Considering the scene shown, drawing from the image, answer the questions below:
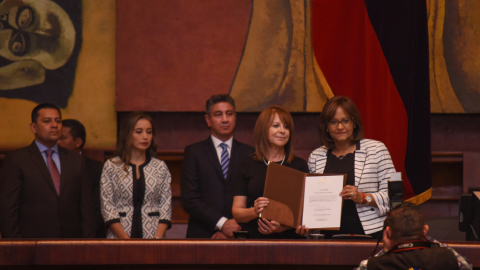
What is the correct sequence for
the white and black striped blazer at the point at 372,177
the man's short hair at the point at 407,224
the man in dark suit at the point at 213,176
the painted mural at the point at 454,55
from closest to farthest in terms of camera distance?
the man's short hair at the point at 407,224
the white and black striped blazer at the point at 372,177
the man in dark suit at the point at 213,176
the painted mural at the point at 454,55

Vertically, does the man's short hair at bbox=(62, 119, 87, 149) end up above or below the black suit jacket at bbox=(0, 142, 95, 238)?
above

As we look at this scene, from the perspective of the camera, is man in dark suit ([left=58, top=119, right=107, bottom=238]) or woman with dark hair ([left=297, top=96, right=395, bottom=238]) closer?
woman with dark hair ([left=297, top=96, right=395, bottom=238])

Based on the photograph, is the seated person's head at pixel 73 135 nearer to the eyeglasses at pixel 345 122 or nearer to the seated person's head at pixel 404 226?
the eyeglasses at pixel 345 122

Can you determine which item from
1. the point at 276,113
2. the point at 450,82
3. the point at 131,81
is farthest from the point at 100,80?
the point at 450,82

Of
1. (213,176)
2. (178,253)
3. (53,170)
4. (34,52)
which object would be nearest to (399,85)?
(213,176)

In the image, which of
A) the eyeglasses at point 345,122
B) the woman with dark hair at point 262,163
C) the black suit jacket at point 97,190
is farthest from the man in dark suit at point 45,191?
the eyeglasses at point 345,122

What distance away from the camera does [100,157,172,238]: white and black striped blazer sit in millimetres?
2906

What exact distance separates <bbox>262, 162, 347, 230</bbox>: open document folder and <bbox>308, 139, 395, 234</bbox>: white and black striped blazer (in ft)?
1.00

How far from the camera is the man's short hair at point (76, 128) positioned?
13.0ft

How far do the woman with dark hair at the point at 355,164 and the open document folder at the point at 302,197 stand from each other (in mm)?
159

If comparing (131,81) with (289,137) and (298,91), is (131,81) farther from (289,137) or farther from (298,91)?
(289,137)

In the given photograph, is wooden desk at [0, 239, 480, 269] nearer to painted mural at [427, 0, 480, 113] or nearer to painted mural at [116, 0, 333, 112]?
painted mural at [116, 0, 333, 112]

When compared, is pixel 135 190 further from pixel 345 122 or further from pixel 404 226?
pixel 404 226

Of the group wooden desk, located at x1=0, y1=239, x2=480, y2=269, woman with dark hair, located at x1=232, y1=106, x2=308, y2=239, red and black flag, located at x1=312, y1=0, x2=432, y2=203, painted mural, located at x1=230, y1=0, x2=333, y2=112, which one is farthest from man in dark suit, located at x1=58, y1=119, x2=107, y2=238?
red and black flag, located at x1=312, y1=0, x2=432, y2=203
